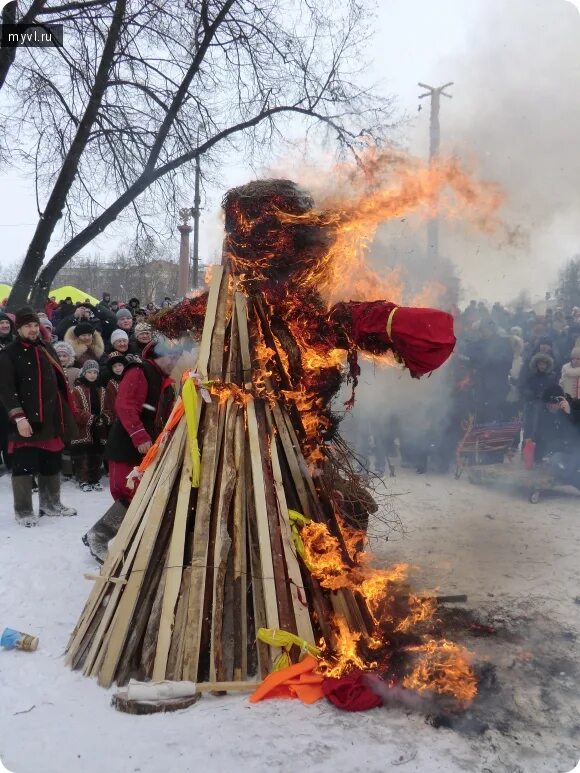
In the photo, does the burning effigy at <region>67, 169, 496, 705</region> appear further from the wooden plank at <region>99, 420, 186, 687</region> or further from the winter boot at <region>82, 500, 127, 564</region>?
the winter boot at <region>82, 500, 127, 564</region>

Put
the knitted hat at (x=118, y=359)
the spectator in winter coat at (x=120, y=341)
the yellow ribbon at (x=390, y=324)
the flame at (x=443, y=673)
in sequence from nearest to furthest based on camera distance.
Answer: the flame at (x=443, y=673) < the yellow ribbon at (x=390, y=324) < the spectator in winter coat at (x=120, y=341) < the knitted hat at (x=118, y=359)

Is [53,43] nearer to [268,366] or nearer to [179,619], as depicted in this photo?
[268,366]

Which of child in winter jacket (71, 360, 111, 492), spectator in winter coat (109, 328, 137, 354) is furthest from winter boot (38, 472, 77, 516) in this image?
spectator in winter coat (109, 328, 137, 354)

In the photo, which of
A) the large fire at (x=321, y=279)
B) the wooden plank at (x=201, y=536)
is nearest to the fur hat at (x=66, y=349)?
the large fire at (x=321, y=279)

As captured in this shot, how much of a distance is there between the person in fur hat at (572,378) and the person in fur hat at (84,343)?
6303 mm

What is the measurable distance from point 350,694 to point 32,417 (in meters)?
4.48

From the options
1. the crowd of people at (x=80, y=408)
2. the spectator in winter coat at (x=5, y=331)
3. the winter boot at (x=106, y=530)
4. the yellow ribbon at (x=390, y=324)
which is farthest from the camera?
the spectator in winter coat at (x=5, y=331)

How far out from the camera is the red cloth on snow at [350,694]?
10.2 ft

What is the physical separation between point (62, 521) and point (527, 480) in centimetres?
551

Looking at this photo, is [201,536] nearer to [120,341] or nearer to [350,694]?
[350,694]

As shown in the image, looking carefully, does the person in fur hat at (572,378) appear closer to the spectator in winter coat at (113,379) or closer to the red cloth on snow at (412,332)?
the red cloth on snow at (412,332)

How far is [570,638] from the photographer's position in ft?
13.0

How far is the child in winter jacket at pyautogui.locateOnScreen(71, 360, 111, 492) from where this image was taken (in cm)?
787

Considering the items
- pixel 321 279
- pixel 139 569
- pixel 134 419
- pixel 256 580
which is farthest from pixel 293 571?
pixel 134 419
